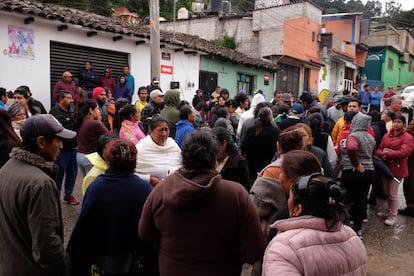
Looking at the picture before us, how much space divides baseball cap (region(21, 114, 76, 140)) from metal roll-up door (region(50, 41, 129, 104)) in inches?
273

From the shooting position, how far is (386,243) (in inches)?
199

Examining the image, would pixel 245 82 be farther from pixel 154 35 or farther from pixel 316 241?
pixel 316 241

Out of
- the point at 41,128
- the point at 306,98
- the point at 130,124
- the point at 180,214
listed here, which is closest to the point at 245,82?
the point at 306,98

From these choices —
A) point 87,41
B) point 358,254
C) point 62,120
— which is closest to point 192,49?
point 87,41

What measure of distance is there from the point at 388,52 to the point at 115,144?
38448 millimetres

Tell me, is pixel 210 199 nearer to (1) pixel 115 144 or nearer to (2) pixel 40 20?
(1) pixel 115 144

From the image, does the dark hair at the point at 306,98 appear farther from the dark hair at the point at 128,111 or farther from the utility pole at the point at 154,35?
the utility pole at the point at 154,35

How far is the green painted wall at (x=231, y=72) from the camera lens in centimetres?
1510

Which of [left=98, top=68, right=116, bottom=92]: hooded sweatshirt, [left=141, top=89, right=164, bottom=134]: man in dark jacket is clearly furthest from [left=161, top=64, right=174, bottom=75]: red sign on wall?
[left=141, top=89, right=164, bottom=134]: man in dark jacket

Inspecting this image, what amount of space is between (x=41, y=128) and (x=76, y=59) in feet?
27.6

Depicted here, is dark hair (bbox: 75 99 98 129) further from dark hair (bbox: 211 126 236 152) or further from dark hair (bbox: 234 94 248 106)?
dark hair (bbox: 234 94 248 106)

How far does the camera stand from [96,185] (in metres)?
2.49

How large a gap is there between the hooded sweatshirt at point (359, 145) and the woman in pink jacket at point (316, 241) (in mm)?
3014

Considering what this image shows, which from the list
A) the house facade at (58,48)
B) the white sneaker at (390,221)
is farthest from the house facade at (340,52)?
the white sneaker at (390,221)
